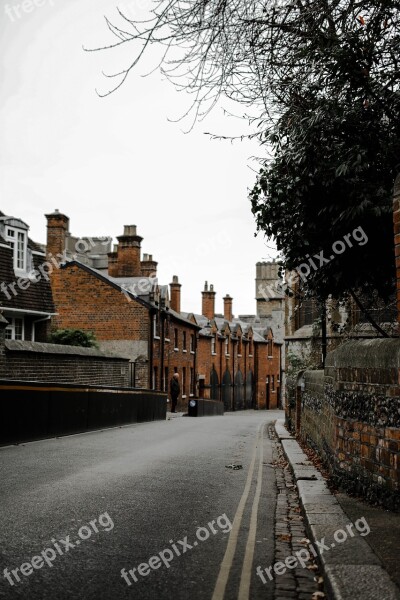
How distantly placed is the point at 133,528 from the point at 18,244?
25.7 metres

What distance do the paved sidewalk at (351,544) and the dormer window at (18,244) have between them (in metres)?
24.2

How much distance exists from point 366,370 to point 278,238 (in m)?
4.38

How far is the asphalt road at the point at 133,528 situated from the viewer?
→ 173 inches

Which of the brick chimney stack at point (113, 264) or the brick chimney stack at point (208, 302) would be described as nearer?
the brick chimney stack at point (113, 264)

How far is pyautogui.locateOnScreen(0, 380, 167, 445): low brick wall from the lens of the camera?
13.4 m

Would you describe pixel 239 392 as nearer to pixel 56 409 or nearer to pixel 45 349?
pixel 45 349

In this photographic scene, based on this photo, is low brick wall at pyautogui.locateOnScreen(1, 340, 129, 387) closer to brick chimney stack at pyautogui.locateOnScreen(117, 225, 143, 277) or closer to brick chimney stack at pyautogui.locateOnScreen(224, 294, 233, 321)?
brick chimney stack at pyautogui.locateOnScreen(117, 225, 143, 277)

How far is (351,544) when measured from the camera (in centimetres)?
491

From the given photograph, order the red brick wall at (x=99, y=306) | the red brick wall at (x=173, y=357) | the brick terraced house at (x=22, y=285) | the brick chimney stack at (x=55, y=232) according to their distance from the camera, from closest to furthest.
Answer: the brick terraced house at (x=22, y=285)
the brick chimney stack at (x=55, y=232)
the red brick wall at (x=99, y=306)
the red brick wall at (x=173, y=357)

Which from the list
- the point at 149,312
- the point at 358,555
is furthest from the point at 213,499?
the point at 149,312

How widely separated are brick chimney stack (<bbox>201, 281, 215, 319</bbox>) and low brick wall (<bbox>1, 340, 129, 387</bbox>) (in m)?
33.7

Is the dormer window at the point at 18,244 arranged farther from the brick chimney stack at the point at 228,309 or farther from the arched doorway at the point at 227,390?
the brick chimney stack at the point at 228,309

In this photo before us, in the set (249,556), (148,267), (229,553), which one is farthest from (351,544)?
(148,267)

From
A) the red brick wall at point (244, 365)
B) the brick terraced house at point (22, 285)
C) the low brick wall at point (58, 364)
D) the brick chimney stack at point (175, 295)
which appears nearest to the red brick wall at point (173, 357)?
the brick chimney stack at point (175, 295)
